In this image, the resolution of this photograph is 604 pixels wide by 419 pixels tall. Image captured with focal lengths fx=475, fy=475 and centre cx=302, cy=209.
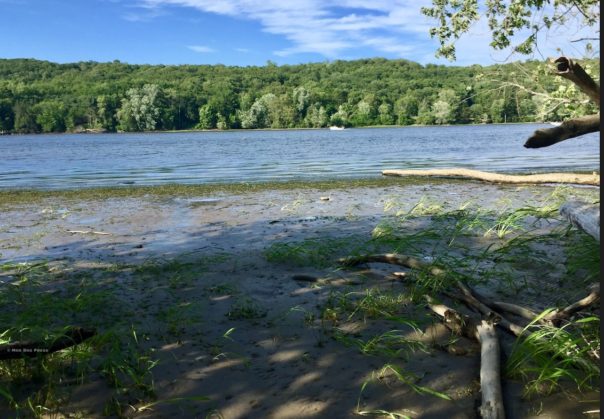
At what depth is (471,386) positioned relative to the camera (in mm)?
3506

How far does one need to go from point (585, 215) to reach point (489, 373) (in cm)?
387

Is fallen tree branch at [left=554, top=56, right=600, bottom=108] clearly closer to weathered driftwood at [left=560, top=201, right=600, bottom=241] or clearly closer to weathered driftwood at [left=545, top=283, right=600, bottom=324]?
weathered driftwood at [left=560, top=201, right=600, bottom=241]

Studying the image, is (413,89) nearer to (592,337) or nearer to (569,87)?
(569,87)

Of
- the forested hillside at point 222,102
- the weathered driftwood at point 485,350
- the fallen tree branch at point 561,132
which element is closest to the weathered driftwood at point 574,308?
the weathered driftwood at point 485,350

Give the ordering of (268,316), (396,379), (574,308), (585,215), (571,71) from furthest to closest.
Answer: (585,215) → (268,316) → (571,71) → (574,308) → (396,379)

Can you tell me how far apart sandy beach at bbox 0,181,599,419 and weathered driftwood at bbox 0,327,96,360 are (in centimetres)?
33

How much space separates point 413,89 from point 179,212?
14244 cm

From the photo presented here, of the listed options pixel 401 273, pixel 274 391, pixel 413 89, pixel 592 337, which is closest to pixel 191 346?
pixel 274 391

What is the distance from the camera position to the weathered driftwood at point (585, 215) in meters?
5.65

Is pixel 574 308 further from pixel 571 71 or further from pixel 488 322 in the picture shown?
pixel 571 71

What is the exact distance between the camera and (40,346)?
3.44 meters

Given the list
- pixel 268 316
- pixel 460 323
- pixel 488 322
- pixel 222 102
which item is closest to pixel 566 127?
pixel 488 322

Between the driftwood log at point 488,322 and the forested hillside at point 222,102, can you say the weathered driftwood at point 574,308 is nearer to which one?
the driftwood log at point 488,322

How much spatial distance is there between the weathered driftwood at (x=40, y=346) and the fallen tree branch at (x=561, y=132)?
4.19 metres
